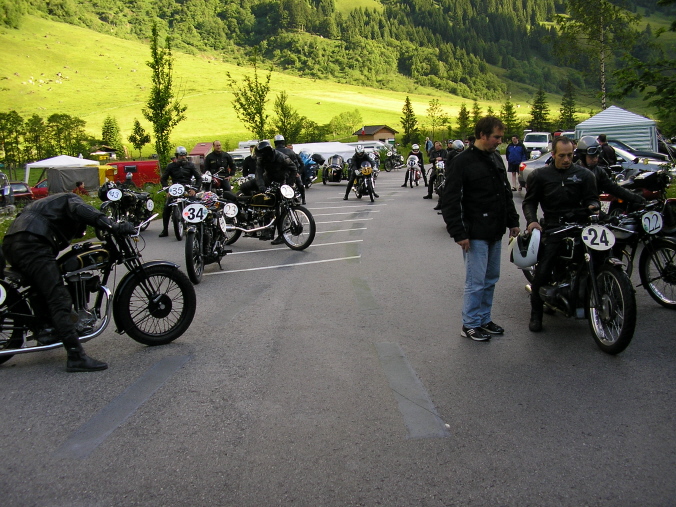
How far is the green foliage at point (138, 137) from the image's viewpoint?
3944 inches

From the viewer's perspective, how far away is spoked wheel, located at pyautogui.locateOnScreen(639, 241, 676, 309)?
6.23 meters

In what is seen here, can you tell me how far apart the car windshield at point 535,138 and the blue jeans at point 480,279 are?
44235 mm

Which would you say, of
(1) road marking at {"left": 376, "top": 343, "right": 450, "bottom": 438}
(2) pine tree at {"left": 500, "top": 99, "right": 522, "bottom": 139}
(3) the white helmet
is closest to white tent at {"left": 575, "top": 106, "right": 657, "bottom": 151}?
(3) the white helmet

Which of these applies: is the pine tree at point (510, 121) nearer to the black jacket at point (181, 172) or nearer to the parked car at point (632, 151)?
the parked car at point (632, 151)

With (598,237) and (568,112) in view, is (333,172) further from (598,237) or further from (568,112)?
(568,112)

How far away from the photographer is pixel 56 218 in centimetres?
516

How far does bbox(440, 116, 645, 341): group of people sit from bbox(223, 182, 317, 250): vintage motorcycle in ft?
18.8

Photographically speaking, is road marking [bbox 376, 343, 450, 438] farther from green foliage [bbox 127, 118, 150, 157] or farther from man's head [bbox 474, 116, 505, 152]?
green foliage [bbox 127, 118, 150, 157]

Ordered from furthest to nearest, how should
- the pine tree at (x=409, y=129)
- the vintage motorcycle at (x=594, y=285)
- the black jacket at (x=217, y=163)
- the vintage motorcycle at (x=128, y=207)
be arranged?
the pine tree at (x=409, y=129) < the black jacket at (x=217, y=163) < the vintage motorcycle at (x=128, y=207) < the vintage motorcycle at (x=594, y=285)

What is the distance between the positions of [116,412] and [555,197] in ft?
14.0

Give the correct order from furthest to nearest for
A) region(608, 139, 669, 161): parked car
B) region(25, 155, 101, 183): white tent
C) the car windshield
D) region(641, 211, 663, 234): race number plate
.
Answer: the car windshield
region(25, 155, 101, 183): white tent
region(608, 139, 669, 161): parked car
region(641, 211, 663, 234): race number plate

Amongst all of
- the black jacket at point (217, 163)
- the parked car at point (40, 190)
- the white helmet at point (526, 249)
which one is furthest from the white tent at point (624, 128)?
the parked car at point (40, 190)

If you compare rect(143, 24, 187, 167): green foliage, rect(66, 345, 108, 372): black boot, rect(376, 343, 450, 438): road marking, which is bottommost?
rect(376, 343, 450, 438): road marking

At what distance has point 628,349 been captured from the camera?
5273 mm
